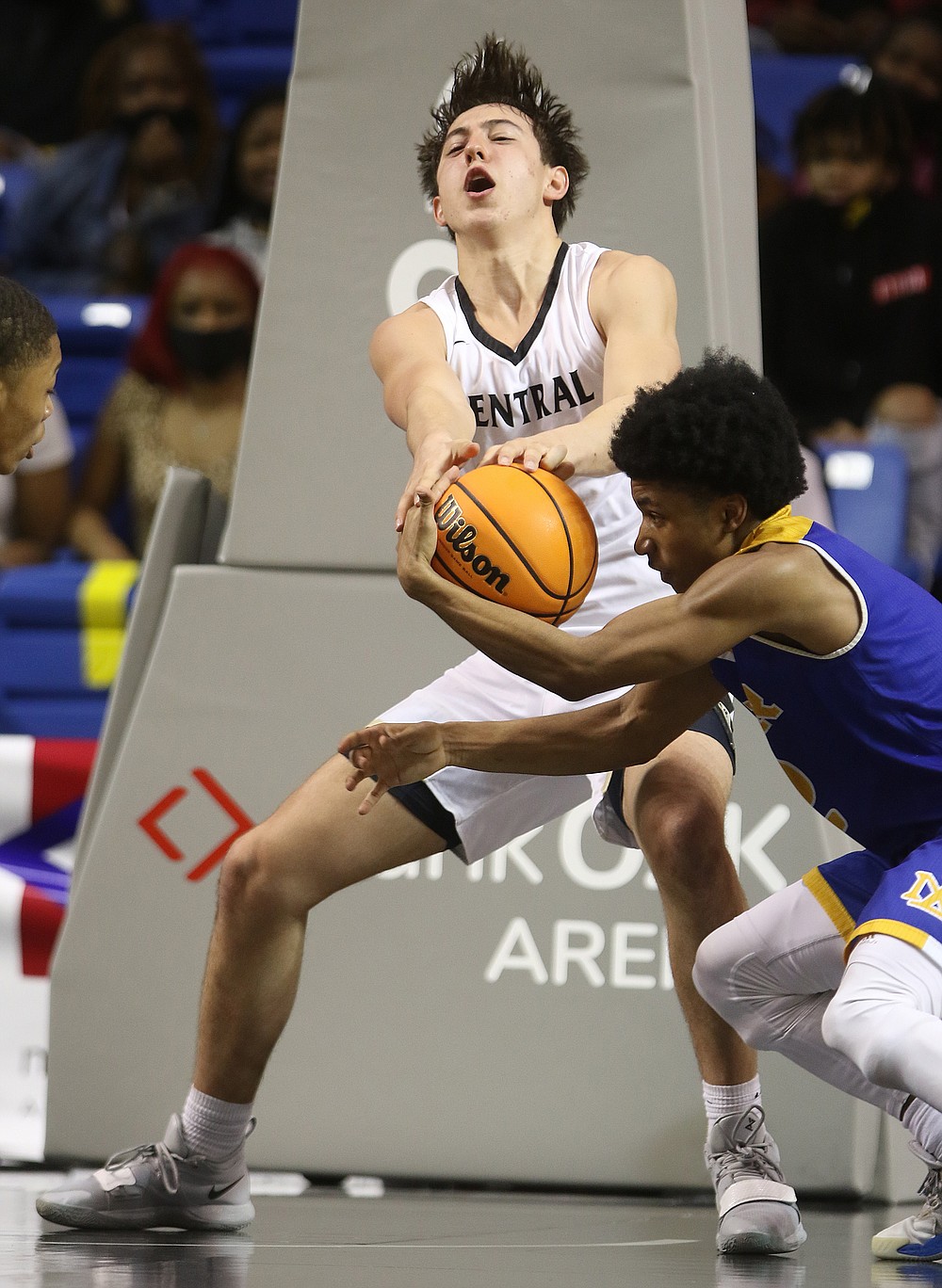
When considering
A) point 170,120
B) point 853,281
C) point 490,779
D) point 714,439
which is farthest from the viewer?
point 170,120

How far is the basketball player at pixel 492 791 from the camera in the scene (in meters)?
3.12

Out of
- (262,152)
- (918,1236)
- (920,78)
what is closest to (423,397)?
(918,1236)

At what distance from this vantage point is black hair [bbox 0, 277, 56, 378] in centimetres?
294

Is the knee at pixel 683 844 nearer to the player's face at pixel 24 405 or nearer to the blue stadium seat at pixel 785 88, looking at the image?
the player's face at pixel 24 405

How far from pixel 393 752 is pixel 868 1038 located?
832 millimetres

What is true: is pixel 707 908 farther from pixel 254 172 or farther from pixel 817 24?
pixel 817 24

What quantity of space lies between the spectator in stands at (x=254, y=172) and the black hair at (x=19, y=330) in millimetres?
3740

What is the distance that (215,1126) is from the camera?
3227 millimetres

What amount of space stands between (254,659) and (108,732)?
43cm

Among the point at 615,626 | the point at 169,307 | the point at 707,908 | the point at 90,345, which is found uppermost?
the point at 90,345

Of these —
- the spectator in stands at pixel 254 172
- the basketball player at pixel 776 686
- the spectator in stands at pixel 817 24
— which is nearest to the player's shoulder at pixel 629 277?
the basketball player at pixel 776 686

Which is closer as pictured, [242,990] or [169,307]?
[242,990]


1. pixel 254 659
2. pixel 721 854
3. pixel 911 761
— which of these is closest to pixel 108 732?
pixel 254 659

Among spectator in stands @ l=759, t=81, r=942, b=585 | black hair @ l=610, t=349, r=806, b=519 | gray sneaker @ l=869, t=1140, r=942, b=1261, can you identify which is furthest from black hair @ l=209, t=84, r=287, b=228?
gray sneaker @ l=869, t=1140, r=942, b=1261
